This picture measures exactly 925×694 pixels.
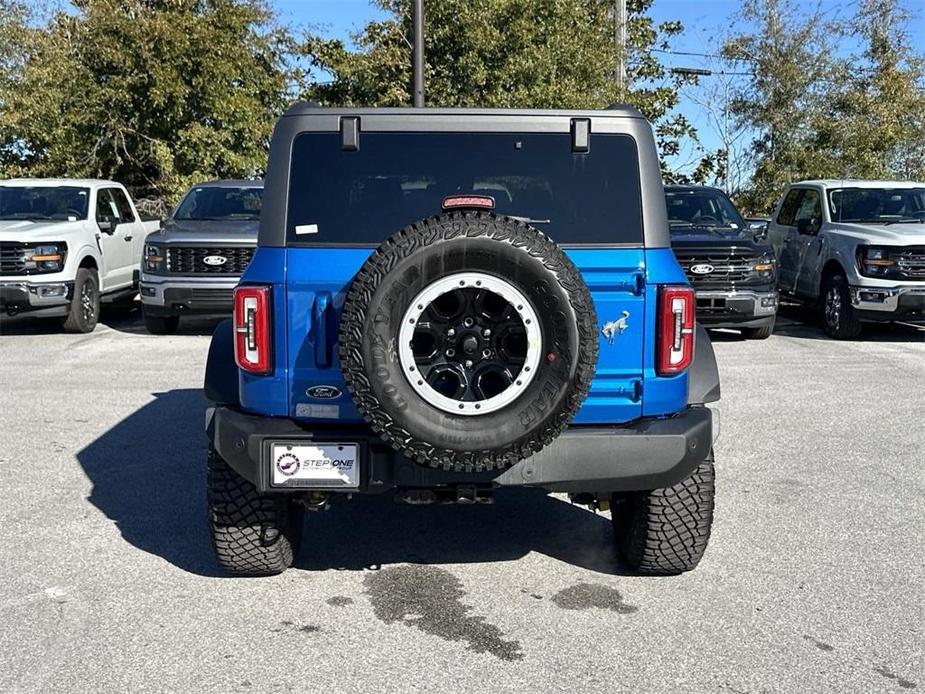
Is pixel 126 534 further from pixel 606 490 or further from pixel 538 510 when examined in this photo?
pixel 606 490

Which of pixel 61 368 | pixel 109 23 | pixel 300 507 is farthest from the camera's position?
pixel 109 23

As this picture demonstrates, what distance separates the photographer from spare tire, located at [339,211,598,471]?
3.62 meters

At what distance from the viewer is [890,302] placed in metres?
11.5

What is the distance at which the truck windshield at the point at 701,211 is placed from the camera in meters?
12.3

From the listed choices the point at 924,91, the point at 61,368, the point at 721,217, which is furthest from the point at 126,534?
the point at 924,91

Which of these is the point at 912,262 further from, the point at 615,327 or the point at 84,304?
the point at 84,304

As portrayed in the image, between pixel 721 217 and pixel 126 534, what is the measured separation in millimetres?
9207

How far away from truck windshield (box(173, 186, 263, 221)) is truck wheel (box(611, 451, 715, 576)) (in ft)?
29.2

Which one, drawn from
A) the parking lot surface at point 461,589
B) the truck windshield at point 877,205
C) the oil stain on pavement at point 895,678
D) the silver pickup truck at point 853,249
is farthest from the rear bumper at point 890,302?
the oil stain on pavement at point 895,678

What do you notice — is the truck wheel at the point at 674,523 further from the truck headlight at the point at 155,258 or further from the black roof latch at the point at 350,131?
the truck headlight at the point at 155,258

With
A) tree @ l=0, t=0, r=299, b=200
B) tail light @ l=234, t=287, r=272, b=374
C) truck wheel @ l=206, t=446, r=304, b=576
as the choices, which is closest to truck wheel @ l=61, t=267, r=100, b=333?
tree @ l=0, t=0, r=299, b=200

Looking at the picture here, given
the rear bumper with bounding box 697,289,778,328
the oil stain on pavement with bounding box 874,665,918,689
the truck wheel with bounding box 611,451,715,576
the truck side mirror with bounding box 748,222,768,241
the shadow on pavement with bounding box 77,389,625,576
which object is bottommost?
the oil stain on pavement with bounding box 874,665,918,689

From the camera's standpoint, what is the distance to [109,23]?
56.9ft

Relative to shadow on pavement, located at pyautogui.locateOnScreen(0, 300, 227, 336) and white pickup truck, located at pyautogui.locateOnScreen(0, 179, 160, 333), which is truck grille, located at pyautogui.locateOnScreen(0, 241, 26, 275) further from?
shadow on pavement, located at pyautogui.locateOnScreen(0, 300, 227, 336)
